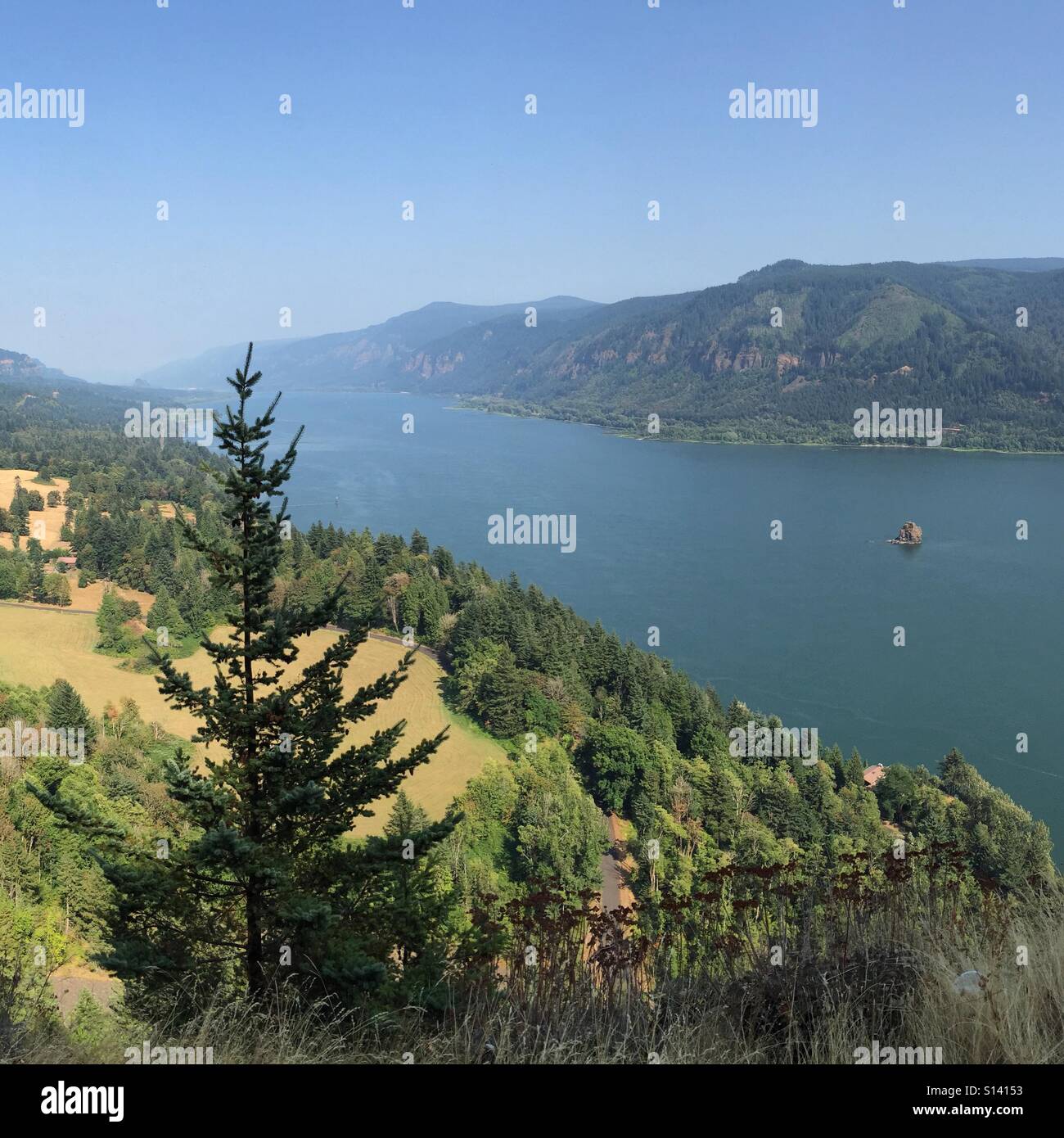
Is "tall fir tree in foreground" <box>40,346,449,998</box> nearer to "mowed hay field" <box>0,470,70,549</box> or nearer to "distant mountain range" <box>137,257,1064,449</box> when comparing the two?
"mowed hay field" <box>0,470,70,549</box>

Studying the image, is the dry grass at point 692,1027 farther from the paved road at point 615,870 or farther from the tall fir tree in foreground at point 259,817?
the paved road at point 615,870

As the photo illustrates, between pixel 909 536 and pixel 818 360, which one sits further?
pixel 818 360

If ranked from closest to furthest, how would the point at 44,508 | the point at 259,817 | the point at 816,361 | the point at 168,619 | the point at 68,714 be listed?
the point at 259,817 < the point at 68,714 < the point at 168,619 < the point at 44,508 < the point at 816,361

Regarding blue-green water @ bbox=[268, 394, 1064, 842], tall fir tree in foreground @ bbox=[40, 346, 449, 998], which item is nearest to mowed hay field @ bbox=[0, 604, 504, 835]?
blue-green water @ bbox=[268, 394, 1064, 842]

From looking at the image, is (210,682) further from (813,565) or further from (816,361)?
(816,361)

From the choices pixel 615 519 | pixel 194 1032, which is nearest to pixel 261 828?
pixel 194 1032

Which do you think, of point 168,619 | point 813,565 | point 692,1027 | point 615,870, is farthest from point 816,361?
point 692,1027
